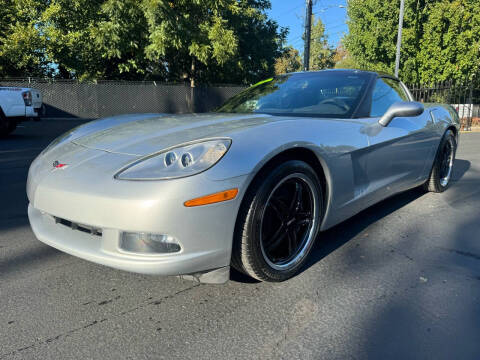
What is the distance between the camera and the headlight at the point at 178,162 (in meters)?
1.67

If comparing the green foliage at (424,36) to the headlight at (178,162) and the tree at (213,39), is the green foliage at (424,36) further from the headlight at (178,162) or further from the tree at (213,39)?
the headlight at (178,162)

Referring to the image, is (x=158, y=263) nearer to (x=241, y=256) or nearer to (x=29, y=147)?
(x=241, y=256)

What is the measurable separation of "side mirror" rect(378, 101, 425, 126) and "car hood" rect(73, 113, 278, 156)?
3.44 ft

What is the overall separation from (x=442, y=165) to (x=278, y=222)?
2.93m

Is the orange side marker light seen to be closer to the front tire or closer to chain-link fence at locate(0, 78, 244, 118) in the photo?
the front tire

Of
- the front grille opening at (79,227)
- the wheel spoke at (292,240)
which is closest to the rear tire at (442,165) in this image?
the wheel spoke at (292,240)

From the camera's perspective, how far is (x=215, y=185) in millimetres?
1654

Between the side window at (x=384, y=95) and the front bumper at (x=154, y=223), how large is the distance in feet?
5.80

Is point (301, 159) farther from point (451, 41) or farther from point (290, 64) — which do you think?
point (290, 64)

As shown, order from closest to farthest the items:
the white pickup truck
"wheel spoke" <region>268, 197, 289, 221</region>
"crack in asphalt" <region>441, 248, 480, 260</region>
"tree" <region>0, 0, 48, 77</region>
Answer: "wheel spoke" <region>268, 197, 289, 221</region>, "crack in asphalt" <region>441, 248, 480, 260</region>, the white pickup truck, "tree" <region>0, 0, 48, 77</region>

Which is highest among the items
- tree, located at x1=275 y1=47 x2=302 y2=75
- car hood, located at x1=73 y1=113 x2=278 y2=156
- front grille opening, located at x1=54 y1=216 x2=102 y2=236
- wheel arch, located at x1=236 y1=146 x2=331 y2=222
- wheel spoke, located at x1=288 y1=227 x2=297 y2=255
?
tree, located at x1=275 y1=47 x2=302 y2=75

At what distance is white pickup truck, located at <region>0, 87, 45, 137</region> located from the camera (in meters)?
8.18

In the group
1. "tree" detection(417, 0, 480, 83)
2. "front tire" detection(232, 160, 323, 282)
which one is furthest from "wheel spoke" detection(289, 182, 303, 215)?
"tree" detection(417, 0, 480, 83)

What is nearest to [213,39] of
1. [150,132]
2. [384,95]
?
[384,95]
